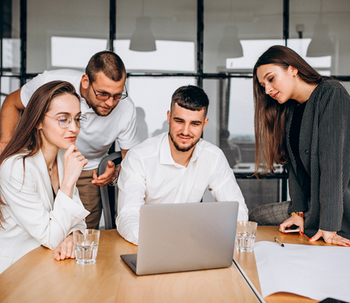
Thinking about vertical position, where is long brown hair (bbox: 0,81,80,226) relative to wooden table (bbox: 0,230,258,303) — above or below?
above

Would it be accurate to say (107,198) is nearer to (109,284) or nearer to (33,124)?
(33,124)

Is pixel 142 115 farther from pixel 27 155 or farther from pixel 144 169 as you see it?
pixel 27 155

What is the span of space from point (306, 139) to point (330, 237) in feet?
1.70

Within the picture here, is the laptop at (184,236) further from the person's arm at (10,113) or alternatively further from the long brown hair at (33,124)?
the person's arm at (10,113)

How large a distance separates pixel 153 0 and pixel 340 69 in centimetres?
179

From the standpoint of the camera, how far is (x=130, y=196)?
1771mm

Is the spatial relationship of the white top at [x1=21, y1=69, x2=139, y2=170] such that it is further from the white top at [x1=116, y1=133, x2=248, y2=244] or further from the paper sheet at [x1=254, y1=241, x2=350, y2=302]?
the paper sheet at [x1=254, y1=241, x2=350, y2=302]

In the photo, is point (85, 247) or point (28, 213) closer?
point (85, 247)

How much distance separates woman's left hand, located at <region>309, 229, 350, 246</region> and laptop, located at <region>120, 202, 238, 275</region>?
0.59 metres

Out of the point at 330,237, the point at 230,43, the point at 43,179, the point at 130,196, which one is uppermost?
the point at 230,43

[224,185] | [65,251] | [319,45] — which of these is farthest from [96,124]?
[319,45]

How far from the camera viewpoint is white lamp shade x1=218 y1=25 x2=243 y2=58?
3.02 meters

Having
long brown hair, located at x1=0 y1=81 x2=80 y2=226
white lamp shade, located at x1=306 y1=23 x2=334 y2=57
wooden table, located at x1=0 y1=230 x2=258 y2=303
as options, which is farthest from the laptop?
white lamp shade, located at x1=306 y1=23 x2=334 y2=57

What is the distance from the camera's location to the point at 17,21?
9.75 feet
